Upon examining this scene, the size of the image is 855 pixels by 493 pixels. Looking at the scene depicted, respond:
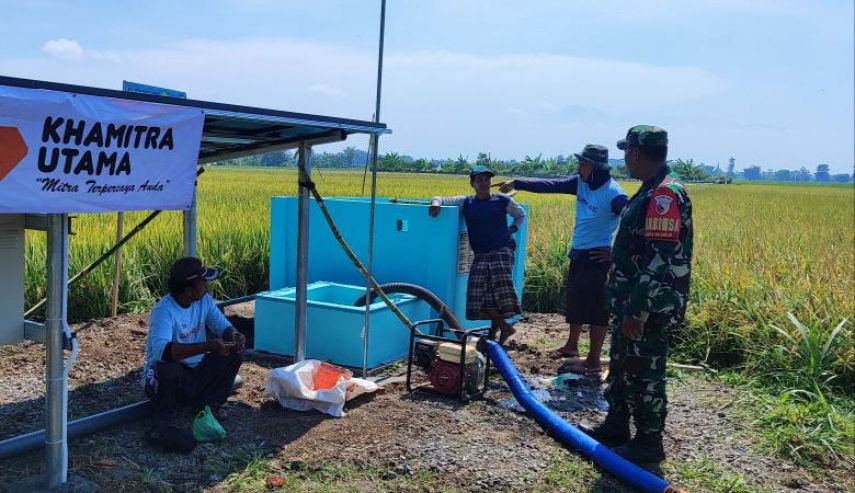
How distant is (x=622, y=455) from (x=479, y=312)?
8.30ft

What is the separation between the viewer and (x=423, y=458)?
449 centimetres

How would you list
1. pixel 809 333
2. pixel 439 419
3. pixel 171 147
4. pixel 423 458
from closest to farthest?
pixel 171 147, pixel 423 458, pixel 439 419, pixel 809 333

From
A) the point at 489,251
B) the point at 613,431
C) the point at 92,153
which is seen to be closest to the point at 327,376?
the point at 613,431

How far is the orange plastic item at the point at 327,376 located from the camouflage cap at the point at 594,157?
276 cm

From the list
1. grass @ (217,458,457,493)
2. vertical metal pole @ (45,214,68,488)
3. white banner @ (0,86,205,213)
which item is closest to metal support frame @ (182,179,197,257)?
white banner @ (0,86,205,213)

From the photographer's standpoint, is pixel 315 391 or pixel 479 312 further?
pixel 479 312

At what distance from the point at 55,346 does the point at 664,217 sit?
333 centimetres

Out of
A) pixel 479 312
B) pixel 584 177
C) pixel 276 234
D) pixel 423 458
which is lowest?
pixel 423 458

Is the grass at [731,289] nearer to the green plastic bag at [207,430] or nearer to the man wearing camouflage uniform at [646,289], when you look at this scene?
the man wearing camouflage uniform at [646,289]

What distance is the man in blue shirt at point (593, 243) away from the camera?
21.1ft

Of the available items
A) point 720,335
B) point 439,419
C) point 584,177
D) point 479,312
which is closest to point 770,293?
point 720,335

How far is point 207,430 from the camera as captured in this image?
14.9 ft

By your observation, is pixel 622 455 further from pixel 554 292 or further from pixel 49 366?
pixel 554 292

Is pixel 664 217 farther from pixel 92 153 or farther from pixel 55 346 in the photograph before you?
pixel 55 346
